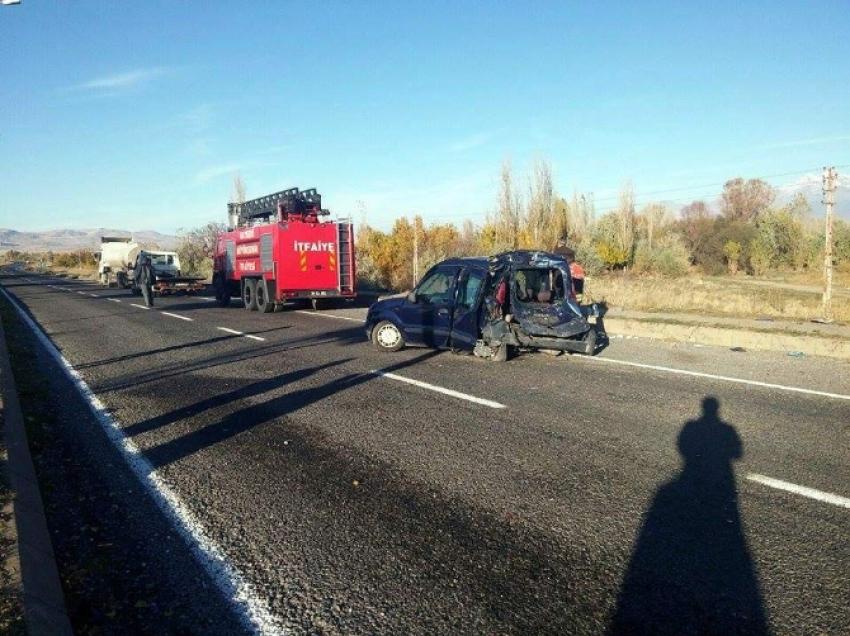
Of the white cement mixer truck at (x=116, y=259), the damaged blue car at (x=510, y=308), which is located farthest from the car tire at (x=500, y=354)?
the white cement mixer truck at (x=116, y=259)

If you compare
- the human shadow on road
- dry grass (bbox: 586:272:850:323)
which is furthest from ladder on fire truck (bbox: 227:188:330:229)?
the human shadow on road

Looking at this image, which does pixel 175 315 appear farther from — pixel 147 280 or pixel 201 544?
pixel 201 544

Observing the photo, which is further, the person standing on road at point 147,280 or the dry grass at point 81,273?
the dry grass at point 81,273

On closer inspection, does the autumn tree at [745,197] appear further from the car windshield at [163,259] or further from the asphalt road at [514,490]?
the asphalt road at [514,490]

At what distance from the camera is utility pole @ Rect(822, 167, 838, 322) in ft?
41.9

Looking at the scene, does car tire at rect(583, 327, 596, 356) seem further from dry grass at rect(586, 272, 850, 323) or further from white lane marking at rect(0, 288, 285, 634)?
white lane marking at rect(0, 288, 285, 634)

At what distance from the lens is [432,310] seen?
10.9 m

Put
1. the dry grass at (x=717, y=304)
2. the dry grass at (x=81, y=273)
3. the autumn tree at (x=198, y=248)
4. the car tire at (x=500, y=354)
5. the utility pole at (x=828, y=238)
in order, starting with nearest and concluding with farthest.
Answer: the car tire at (x=500, y=354), the utility pole at (x=828, y=238), the dry grass at (x=717, y=304), the autumn tree at (x=198, y=248), the dry grass at (x=81, y=273)

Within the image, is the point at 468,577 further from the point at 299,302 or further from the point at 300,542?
the point at 299,302

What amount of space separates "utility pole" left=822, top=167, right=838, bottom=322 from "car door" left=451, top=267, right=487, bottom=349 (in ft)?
24.7

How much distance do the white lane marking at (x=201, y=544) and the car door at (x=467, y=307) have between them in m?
5.44

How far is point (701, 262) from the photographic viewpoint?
4066 centimetres

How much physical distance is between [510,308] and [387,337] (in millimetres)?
2431

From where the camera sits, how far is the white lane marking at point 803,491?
4469 mm
